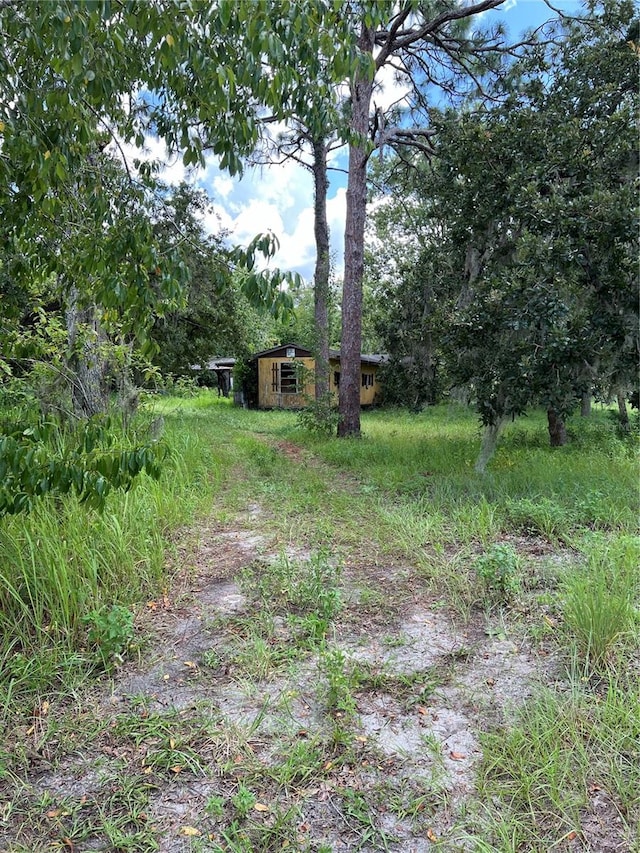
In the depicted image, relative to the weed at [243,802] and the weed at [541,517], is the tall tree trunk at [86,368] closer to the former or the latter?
the weed at [541,517]

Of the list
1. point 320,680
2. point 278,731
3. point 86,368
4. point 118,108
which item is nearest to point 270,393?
point 86,368

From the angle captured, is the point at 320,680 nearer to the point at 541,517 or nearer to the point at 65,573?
the point at 65,573

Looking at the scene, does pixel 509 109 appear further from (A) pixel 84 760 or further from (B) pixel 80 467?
(A) pixel 84 760

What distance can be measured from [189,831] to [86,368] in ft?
16.0

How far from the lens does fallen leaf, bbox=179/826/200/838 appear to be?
149cm

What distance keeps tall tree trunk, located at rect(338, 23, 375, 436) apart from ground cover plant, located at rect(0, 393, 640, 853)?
19.0ft

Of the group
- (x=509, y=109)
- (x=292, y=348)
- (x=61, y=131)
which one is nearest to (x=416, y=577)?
(x=61, y=131)

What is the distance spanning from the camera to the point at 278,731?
189 cm

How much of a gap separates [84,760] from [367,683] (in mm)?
1143

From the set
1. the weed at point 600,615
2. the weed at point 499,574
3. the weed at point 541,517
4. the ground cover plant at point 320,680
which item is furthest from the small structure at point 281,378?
the weed at point 600,615

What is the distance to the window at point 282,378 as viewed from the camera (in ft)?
64.4

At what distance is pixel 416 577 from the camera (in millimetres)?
3252

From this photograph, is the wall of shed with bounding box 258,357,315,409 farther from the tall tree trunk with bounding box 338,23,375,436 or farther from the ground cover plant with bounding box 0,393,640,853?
the ground cover plant with bounding box 0,393,640,853

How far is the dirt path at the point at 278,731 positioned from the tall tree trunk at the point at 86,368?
11.0ft
